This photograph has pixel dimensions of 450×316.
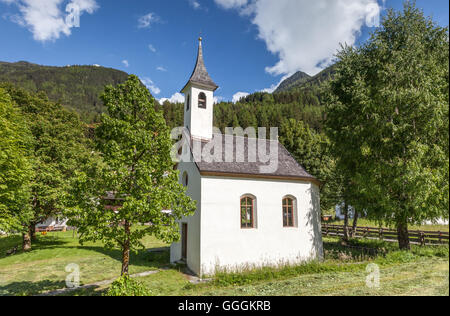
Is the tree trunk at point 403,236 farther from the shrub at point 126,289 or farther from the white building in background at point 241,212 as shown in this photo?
the shrub at point 126,289

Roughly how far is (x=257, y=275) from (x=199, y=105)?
11.5 meters

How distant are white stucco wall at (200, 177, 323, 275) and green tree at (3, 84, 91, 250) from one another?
12.3 metres

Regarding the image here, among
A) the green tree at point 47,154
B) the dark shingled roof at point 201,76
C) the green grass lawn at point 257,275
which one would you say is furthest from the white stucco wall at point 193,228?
the green tree at point 47,154

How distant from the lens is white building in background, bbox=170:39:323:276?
1312 cm

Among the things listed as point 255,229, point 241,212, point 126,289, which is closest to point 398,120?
point 255,229

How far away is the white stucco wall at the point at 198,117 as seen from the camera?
16.6 meters

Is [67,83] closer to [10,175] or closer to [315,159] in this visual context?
[10,175]

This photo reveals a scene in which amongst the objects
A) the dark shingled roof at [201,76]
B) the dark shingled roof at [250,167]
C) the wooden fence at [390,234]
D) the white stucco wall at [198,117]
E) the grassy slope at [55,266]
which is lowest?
the grassy slope at [55,266]

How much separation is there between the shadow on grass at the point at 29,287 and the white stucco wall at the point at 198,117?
10803 mm

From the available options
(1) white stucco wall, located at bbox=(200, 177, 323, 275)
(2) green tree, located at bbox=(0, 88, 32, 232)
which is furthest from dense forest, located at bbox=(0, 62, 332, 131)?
(2) green tree, located at bbox=(0, 88, 32, 232)

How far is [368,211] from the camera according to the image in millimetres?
13648

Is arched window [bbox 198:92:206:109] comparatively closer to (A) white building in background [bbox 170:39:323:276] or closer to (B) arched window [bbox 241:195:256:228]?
(A) white building in background [bbox 170:39:323:276]
